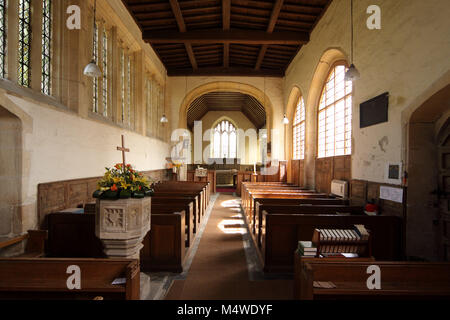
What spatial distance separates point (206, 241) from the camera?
14.5 ft

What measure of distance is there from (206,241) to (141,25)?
20.3 ft

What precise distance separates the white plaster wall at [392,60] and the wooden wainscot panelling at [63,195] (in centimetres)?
496

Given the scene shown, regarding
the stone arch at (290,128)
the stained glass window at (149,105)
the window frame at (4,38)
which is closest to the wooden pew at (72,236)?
the window frame at (4,38)

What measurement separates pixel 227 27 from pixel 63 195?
5972 mm

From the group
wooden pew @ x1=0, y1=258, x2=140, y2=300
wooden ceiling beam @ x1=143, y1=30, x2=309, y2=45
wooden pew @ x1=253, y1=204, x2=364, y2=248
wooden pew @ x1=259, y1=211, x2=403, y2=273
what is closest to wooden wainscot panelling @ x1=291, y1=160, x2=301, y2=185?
wooden ceiling beam @ x1=143, y1=30, x2=309, y2=45

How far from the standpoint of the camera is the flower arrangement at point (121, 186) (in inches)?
92.0

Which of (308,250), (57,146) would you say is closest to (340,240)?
(308,250)

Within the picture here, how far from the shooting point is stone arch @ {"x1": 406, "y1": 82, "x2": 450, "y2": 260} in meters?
3.15

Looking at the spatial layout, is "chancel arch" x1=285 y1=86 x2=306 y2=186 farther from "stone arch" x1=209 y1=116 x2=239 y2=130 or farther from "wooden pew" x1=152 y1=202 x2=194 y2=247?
"stone arch" x1=209 y1=116 x2=239 y2=130

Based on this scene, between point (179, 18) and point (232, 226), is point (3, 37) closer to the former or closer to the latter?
point (179, 18)

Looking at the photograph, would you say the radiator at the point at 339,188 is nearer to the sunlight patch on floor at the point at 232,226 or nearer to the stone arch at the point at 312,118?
the stone arch at the point at 312,118

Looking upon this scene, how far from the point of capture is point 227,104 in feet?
51.9

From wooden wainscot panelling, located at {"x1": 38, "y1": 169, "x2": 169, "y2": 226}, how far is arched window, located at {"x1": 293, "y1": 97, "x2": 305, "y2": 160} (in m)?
6.49
